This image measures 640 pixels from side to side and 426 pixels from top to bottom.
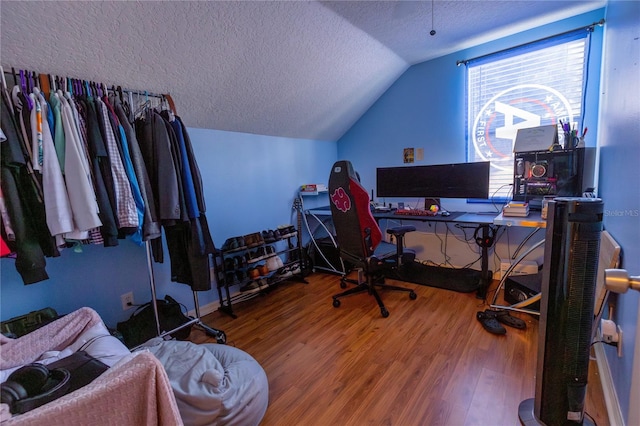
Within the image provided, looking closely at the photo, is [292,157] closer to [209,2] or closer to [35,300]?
[209,2]

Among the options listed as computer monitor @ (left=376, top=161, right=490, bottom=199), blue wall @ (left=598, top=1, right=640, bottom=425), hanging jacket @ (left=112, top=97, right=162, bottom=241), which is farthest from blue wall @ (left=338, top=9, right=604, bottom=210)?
hanging jacket @ (left=112, top=97, right=162, bottom=241)

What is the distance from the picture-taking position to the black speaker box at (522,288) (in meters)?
2.14

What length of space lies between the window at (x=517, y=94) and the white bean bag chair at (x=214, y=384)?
2.79m

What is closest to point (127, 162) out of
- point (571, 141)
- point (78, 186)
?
point (78, 186)

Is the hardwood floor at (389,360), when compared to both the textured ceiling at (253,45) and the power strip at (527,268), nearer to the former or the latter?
the power strip at (527,268)

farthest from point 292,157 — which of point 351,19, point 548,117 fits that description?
point 548,117

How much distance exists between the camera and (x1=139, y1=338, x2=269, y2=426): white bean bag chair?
121 cm

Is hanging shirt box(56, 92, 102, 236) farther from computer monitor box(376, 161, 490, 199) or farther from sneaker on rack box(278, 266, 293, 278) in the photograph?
computer monitor box(376, 161, 490, 199)

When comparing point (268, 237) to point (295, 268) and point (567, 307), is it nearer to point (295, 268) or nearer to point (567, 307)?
point (295, 268)

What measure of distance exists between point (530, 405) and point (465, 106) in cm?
264

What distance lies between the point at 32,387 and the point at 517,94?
12.0 ft

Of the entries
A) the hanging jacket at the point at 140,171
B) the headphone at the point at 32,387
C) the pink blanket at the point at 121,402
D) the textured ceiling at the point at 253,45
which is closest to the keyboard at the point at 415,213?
Result: the textured ceiling at the point at 253,45

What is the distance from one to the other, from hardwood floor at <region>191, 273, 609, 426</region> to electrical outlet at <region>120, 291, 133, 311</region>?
0.51 meters

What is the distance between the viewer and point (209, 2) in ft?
5.12
